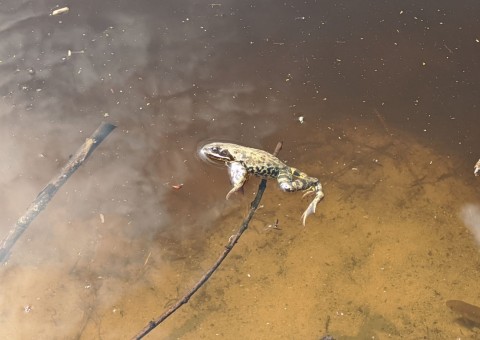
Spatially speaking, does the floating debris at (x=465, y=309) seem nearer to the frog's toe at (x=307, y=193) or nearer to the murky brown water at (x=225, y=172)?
the murky brown water at (x=225, y=172)

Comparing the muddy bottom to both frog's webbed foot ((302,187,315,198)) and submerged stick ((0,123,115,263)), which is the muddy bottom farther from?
submerged stick ((0,123,115,263))

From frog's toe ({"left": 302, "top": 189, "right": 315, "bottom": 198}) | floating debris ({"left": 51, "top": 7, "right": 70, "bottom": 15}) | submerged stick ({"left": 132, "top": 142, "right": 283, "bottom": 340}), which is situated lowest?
submerged stick ({"left": 132, "top": 142, "right": 283, "bottom": 340})

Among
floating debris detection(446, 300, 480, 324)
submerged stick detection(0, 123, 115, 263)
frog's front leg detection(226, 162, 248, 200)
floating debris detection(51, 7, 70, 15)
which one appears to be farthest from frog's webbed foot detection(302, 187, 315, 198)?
floating debris detection(51, 7, 70, 15)

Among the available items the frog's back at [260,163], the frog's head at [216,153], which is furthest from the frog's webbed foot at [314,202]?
the frog's head at [216,153]

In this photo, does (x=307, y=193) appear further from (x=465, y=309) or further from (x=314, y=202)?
(x=465, y=309)

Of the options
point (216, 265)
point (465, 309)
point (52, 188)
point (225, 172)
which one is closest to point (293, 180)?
point (225, 172)

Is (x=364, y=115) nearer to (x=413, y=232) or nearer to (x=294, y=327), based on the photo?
(x=413, y=232)

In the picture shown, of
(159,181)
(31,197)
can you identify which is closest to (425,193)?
(159,181)
